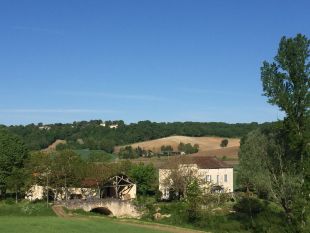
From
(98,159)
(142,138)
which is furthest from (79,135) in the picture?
(98,159)

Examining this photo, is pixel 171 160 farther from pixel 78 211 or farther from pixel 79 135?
pixel 79 135

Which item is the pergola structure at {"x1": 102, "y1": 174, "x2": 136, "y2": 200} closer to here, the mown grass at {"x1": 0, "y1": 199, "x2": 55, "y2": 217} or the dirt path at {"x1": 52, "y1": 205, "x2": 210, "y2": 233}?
the dirt path at {"x1": 52, "y1": 205, "x2": 210, "y2": 233}

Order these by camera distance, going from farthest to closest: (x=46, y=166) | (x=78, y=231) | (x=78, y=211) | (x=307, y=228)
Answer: (x=46, y=166)
(x=78, y=211)
(x=78, y=231)
(x=307, y=228)

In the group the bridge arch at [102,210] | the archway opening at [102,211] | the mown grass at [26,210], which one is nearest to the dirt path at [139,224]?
the mown grass at [26,210]

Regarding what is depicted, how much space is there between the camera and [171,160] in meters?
76.6

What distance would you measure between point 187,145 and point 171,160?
250 ft

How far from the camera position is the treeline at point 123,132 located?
164 m

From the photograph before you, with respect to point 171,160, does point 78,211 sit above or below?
below

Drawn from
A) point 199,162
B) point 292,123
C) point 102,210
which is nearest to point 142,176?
point 199,162

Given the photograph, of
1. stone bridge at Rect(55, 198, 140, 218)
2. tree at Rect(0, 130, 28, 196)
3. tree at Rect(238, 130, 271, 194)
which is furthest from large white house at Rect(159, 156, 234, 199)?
tree at Rect(0, 130, 28, 196)

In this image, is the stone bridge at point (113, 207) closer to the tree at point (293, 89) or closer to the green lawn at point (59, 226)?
the green lawn at point (59, 226)

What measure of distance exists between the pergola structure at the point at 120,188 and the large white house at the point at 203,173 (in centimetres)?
477

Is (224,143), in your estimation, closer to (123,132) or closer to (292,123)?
(123,132)

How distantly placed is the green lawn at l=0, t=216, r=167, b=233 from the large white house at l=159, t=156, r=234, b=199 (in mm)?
21568
